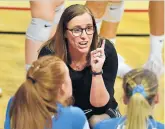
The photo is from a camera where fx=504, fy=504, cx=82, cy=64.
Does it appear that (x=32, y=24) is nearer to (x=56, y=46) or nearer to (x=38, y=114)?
(x=56, y=46)

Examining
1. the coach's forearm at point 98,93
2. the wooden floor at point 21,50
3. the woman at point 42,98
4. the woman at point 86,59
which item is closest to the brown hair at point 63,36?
the woman at point 86,59

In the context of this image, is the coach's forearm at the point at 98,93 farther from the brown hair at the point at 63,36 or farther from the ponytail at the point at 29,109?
the ponytail at the point at 29,109

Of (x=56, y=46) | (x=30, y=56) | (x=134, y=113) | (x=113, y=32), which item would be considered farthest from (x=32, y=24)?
(x=134, y=113)

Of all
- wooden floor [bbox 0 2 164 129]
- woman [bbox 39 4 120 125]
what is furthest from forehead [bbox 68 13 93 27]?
wooden floor [bbox 0 2 164 129]

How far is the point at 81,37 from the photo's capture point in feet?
5.54

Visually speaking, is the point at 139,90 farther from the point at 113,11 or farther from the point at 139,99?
the point at 113,11

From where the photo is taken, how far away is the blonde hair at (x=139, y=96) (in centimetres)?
138

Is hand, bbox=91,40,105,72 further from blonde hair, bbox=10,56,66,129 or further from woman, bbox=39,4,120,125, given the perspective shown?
blonde hair, bbox=10,56,66,129

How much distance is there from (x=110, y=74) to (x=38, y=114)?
450mm

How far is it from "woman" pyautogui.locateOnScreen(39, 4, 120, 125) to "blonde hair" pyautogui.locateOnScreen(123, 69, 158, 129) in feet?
0.69

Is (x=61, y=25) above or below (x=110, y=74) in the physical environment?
above

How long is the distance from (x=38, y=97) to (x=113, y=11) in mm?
1006

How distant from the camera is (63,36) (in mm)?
1711

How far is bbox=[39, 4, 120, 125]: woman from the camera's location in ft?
5.49
